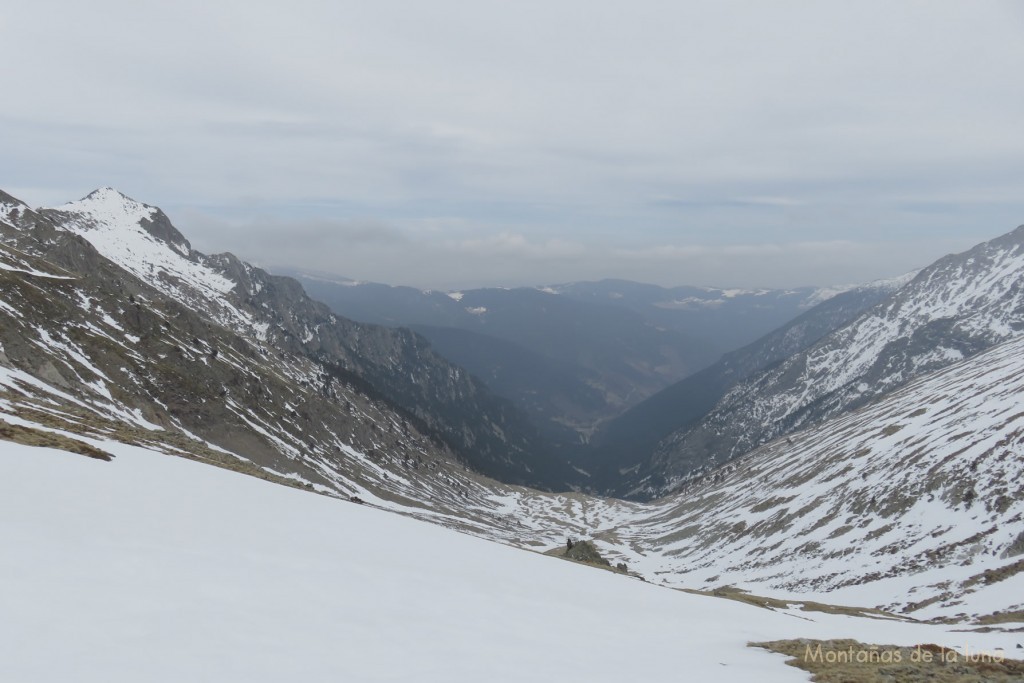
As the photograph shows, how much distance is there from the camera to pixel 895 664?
18422 mm

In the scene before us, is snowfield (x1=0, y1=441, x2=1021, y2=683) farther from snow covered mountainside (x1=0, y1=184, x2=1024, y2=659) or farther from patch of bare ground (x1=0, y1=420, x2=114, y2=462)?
patch of bare ground (x1=0, y1=420, x2=114, y2=462)

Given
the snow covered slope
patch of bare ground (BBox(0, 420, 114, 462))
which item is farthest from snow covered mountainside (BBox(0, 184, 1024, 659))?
the snow covered slope

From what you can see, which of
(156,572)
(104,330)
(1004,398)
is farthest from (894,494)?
(104,330)

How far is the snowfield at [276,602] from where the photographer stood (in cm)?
1069

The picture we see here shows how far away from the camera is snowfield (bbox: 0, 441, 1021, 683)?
10688 millimetres

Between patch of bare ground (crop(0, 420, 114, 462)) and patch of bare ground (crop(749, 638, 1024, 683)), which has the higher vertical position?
patch of bare ground (crop(0, 420, 114, 462))

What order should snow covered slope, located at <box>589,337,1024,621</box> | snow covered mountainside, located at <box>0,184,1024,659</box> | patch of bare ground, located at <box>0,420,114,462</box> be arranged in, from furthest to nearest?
snow covered slope, located at <box>589,337,1024,621</box> → patch of bare ground, located at <box>0,420,114,462</box> → snow covered mountainside, located at <box>0,184,1024,659</box>

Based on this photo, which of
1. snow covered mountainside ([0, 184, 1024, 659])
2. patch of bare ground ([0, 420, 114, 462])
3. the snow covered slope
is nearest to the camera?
snow covered mountainside ([0, 184, 1024, 659])

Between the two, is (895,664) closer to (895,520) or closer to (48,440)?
(48,440)

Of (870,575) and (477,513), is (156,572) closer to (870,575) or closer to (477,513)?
(870,575)

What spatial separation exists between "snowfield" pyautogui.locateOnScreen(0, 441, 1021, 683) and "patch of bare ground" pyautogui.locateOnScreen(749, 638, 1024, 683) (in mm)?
1086

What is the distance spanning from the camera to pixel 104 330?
113062 mm

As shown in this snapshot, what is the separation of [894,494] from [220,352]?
169550 millimetres

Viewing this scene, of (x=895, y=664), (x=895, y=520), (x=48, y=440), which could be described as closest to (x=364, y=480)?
(x=895, y=520)
